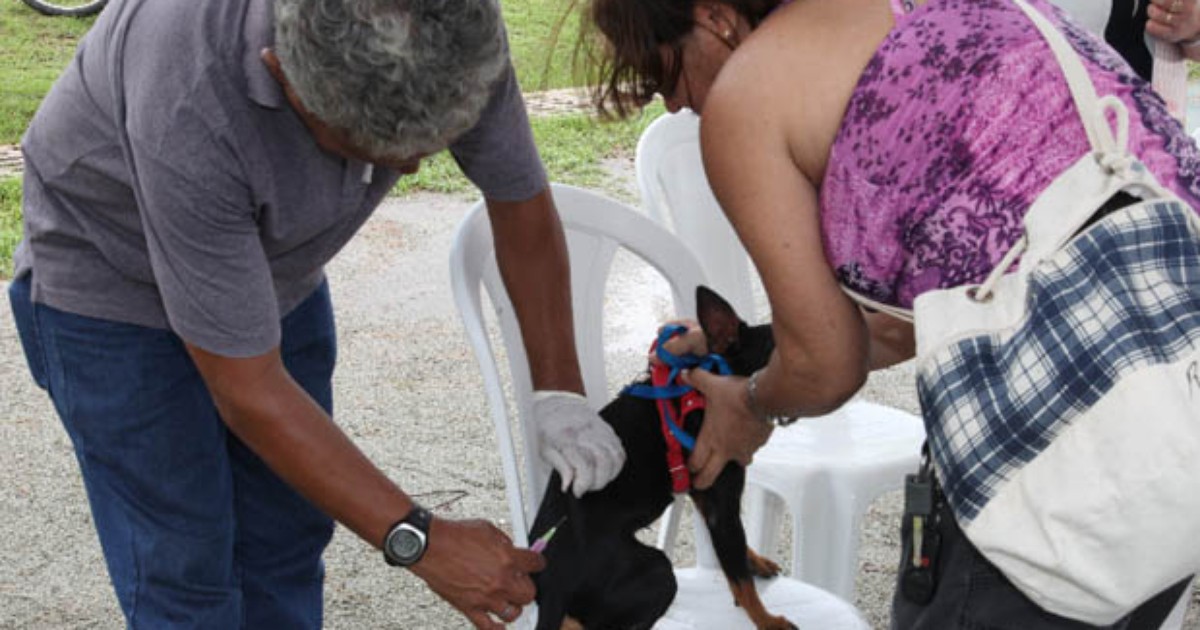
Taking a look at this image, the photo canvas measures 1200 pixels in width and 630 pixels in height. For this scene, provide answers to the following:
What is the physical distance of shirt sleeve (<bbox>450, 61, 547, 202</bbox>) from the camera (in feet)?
7.27

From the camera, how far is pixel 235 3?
1.97m

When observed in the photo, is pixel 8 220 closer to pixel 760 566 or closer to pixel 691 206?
pixel 691 206

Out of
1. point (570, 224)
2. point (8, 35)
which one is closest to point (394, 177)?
point (570, 224)

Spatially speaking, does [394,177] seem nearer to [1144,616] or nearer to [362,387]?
[1144,616]

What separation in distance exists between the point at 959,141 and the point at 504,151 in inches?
34.2

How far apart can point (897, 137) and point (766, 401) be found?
56 centimetres

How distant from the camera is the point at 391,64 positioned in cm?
172

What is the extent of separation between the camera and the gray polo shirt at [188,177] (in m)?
1.89

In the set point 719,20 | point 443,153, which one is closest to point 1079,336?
point 719,20

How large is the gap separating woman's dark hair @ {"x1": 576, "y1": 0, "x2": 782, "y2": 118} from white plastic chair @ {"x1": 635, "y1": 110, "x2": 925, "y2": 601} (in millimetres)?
1090

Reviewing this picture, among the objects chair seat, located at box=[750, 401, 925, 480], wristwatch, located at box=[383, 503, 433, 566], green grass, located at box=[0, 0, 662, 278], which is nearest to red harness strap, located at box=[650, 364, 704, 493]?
chair seat, located at box=[750, 401, 925, 480]

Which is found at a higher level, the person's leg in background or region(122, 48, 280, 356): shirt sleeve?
region(122, 48, 280, 356): shirt sleeve

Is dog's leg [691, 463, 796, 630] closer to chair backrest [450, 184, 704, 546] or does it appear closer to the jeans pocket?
chair backrest [450, 184, 704, 546]

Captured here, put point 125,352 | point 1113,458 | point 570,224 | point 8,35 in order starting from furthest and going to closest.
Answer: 1. point 8,35
2. point 570,224
3. point 125,352
4. point 1113,458
